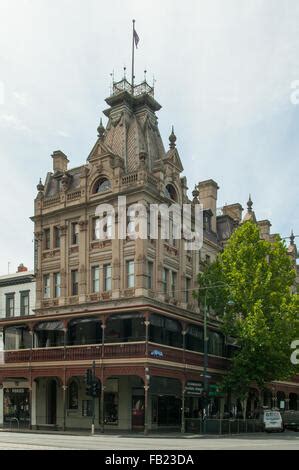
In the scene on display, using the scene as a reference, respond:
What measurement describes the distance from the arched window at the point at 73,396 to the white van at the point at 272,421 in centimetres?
1323

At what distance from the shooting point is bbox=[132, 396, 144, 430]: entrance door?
139ft

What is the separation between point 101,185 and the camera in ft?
154

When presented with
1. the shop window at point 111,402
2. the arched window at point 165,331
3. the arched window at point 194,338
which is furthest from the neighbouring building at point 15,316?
the arched window at point 194,338

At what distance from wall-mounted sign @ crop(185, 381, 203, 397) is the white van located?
454cm

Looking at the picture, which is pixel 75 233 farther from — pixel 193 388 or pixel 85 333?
pixel 193 388

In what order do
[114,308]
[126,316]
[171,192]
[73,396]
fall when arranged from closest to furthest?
[126,316] → [114,308] → [73,396] → [171,192]

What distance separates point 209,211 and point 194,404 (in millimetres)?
16744

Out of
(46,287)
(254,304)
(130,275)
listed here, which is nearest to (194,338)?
(254,304)

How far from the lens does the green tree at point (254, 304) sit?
41969 mm

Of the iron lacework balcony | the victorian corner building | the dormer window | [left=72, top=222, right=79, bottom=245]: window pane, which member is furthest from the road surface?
the iron lacework balcony

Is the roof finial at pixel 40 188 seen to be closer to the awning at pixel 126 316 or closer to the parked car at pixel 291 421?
the awning at pixel 126 316

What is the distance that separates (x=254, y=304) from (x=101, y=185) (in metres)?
13.9

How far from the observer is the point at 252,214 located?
6166 centimetres
